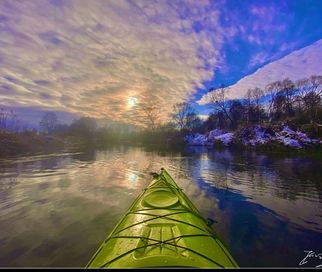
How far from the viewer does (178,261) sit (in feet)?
10.9

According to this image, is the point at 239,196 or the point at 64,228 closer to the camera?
the point at 64,228

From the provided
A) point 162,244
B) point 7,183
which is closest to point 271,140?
point 7,183

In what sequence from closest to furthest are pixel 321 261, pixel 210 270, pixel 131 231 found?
pixel 210 270, pixel 131 231, pixel 321 261

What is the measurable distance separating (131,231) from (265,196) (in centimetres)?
839

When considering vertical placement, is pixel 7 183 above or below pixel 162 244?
below

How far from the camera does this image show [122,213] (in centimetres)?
860

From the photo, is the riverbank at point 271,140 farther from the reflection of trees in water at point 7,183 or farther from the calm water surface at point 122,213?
the reflection of trees in water at point 7,183

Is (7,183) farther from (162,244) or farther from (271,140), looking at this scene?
(271,140)

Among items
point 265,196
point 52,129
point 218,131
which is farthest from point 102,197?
point 52,129

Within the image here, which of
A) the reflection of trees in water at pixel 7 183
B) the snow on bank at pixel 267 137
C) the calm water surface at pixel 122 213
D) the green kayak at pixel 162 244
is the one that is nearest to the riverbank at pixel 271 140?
the snow on bank at pixel 267 137

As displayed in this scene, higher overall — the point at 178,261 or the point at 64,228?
the point at 178,261

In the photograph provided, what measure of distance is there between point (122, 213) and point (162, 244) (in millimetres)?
4983

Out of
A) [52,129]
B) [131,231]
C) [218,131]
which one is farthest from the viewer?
[52,129]

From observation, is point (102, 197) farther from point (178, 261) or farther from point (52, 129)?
point (52, 129)
